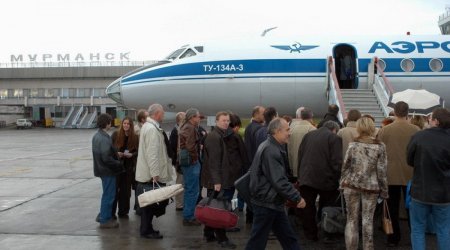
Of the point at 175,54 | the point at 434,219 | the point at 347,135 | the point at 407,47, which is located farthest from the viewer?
the point at 175,54

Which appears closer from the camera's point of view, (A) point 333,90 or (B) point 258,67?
(A) point 333,90

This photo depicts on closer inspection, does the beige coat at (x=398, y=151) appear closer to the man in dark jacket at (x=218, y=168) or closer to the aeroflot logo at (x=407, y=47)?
the man in dark jacket at (x=218, y=168)

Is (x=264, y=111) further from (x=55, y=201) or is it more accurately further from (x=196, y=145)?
(x=55, y=201)

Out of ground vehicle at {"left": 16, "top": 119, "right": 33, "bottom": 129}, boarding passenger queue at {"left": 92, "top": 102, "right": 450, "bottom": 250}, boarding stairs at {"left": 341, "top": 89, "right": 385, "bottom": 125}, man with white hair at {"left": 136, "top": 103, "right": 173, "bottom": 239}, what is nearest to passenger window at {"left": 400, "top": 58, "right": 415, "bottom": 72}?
boarding stairs at {"left": 341, "top": 89, "right": 385, "bottom": 125}

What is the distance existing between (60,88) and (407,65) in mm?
53003

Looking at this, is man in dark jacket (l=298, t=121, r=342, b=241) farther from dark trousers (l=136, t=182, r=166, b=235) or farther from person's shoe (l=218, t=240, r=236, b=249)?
dark trousers (l=136, t=182, r=166, b=235)

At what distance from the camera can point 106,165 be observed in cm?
771

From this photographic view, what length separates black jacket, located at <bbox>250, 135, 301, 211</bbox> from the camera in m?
5.10

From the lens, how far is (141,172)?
7.28m

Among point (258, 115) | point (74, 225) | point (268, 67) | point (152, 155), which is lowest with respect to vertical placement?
point (74, 225)

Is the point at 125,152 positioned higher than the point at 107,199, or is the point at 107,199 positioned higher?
the point at 125,152

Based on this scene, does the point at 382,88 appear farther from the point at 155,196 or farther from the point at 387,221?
the point at 155,196

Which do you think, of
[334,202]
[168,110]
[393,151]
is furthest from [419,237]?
[168,110]

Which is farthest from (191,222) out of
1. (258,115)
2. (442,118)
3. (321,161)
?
(442,118)
